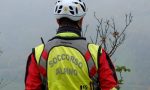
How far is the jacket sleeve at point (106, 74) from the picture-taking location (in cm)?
540

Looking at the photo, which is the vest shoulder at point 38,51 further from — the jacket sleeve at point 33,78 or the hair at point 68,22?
the hair at point 68,22

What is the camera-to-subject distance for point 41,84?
560 cm

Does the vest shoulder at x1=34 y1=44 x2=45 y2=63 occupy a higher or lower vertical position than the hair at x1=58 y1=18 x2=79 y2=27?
lower

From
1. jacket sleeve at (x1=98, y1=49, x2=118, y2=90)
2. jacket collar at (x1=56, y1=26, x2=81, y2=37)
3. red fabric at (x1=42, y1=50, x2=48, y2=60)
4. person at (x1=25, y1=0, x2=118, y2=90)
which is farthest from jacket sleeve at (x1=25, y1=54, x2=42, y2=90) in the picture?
jacket sleeve at (x1=98, y1=49, x2=118, y2=90)

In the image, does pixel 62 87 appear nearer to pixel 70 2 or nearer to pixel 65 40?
pixel 65 40

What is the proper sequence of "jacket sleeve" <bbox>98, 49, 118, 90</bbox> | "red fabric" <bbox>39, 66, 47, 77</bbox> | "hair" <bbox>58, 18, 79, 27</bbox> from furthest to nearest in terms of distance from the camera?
"hair" <bbox>58, 18, 79, 27</bbox>
"red fabric" <bbox>39, 66, 47, 77</bbox>
"jacket sleeve" <bbox>98, 49, 118, 90</bbox>

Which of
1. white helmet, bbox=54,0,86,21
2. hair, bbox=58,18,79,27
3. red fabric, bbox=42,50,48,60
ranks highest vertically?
white helmet, bbox=54,0,86,21

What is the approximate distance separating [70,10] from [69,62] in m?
0.56

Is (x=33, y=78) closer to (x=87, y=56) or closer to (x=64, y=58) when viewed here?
(x=64, y=58)

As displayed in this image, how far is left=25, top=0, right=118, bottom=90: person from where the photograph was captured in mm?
5453

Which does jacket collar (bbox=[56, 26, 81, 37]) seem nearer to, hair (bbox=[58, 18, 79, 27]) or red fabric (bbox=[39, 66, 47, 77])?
hair (bbox=[58, 18, 79, 27])

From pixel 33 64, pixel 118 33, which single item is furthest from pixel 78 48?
pixel 118 33

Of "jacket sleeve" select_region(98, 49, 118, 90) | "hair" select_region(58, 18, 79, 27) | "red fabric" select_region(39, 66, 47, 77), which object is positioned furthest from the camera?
"hair" select_region(58, 18, 79, 27)

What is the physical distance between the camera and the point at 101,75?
5.45 meters
